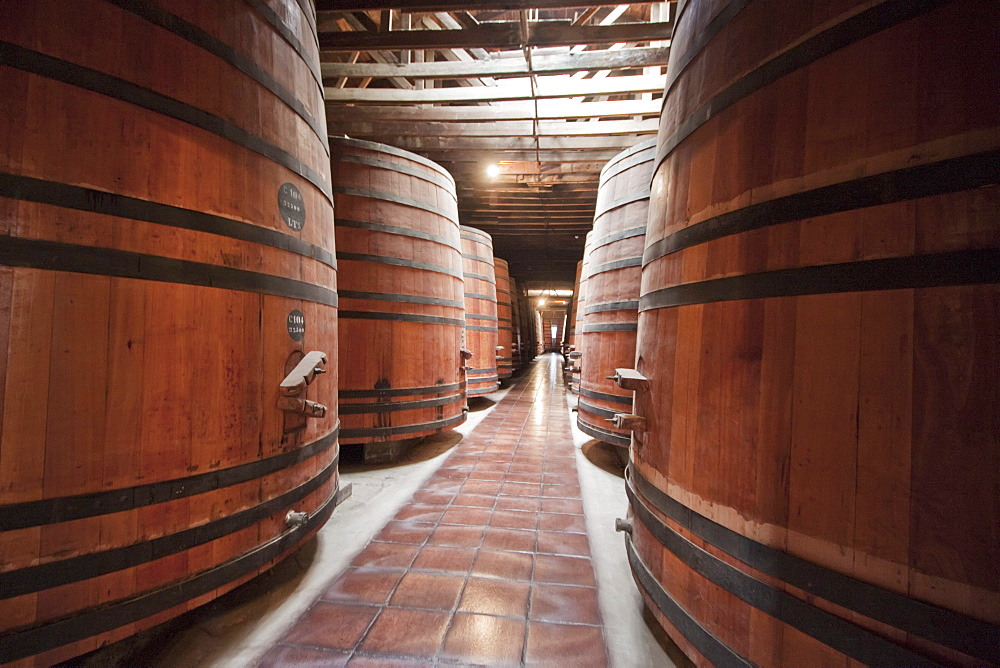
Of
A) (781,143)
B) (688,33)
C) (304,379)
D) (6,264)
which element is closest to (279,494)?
(304,379)

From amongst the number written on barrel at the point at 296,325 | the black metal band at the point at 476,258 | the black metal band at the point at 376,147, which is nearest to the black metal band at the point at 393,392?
the number written on barrel at the point at 296,325

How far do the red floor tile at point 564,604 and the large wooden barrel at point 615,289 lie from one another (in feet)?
5.26

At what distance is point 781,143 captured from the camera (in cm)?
110

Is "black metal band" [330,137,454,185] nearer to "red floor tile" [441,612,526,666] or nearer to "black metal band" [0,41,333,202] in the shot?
"black metal band" [0,41,333,202]

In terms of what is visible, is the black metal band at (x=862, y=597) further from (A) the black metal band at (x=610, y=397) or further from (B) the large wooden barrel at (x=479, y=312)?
(B) the large wooden barrel at (x=479, y=312)

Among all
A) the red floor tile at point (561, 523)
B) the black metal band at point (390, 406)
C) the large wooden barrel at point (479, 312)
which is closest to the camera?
the red floor tile at point (561, 523)

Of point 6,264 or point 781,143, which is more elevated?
point 781,143

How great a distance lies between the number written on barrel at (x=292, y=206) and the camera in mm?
1707

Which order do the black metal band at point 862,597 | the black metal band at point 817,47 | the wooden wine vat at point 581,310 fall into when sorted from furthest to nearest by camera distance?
the wooden wine vat at point 581,310 → the black metal band at point 817,47 → the black metal band at point 862,597

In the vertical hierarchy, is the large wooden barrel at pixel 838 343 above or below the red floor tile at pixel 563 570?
above

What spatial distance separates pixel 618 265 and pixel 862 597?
2.79 metres

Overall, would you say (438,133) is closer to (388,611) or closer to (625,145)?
(625,145)

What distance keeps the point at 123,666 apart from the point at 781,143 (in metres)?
2.80

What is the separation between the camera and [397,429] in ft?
11.1
